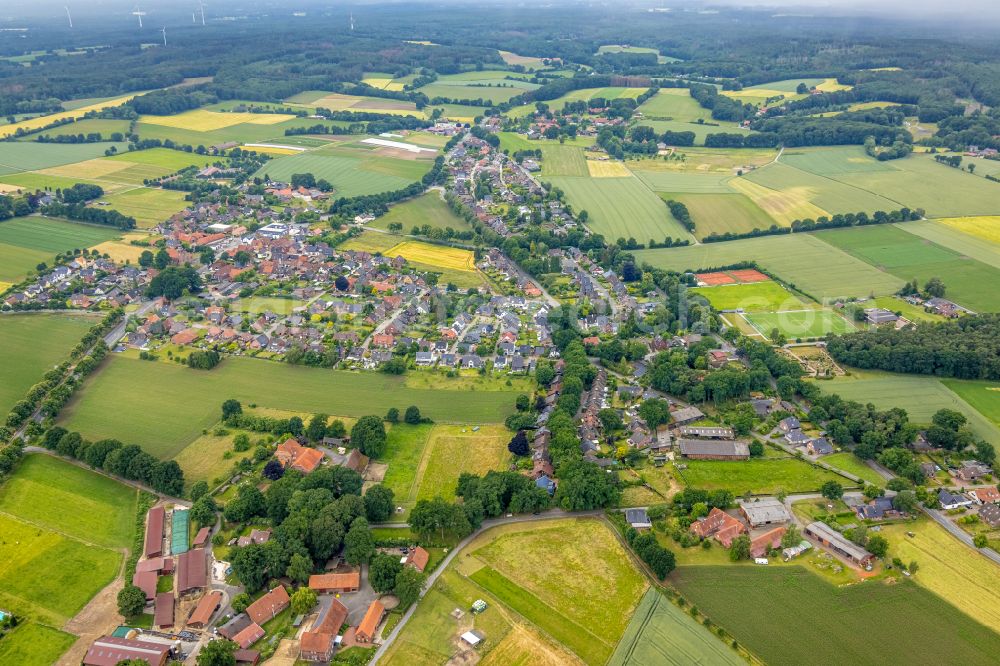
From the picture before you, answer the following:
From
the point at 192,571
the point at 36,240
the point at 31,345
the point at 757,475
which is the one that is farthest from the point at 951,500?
the point at 36,240

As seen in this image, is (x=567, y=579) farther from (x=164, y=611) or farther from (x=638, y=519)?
(x=164, y=611)

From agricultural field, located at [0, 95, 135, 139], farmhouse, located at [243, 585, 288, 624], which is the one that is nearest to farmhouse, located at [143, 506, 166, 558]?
farmhouse, located at [243, 585, 288, 624]

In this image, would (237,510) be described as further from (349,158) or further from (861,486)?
(349,158)

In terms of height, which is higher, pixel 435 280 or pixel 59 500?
pixel 435 280

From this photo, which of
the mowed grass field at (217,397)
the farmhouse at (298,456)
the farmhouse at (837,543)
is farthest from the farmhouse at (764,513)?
the farmhouse at (298,456)

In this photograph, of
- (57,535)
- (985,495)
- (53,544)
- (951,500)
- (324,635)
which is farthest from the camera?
(985,495)

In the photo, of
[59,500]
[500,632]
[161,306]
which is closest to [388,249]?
[161,306]

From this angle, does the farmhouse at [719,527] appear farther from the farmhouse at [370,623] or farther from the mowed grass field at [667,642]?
the farmhouse at [370,623]
